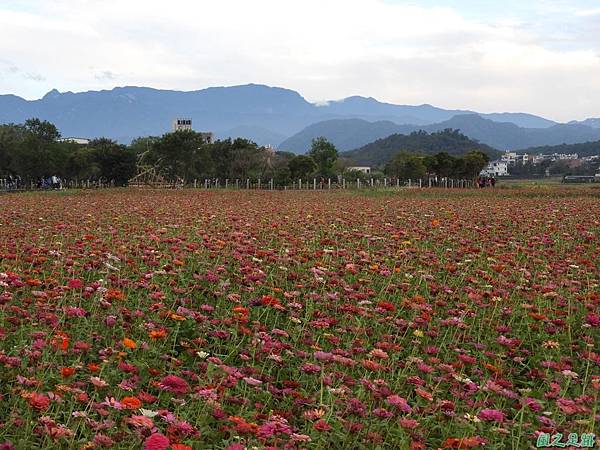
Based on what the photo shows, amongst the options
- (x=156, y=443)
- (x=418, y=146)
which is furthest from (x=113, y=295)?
(x=418, y=146)

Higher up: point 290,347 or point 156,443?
point 156,443

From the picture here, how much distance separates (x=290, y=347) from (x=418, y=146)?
14204 centimetres

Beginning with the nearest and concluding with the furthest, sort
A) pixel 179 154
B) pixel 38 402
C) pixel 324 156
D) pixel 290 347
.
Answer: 1. pixel 38 402
2. pixel 290 347
3. pixel 179 154
4. pixel 324 156

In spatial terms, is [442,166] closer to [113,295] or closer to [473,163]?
[473,163]

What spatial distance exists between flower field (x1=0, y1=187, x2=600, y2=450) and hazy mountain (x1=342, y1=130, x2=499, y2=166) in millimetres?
125972

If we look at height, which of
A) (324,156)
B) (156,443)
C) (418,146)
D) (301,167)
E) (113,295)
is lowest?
(156,443)

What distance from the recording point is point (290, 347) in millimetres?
4020

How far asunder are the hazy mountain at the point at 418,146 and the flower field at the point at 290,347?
126m

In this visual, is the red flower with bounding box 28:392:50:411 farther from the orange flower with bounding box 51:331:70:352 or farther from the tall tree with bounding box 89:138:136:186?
the tall tree with bounding box 89:138:136:186

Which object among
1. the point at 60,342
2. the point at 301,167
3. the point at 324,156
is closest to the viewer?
the point at 60,342

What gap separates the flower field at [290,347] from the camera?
109 inches

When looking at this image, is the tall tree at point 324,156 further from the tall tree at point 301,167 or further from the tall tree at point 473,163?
the tall tree at point 473,163

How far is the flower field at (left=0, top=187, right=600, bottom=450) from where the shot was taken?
9.05 feet

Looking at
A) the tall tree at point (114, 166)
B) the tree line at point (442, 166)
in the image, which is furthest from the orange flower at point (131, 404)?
the tree line at point (442, 166)
